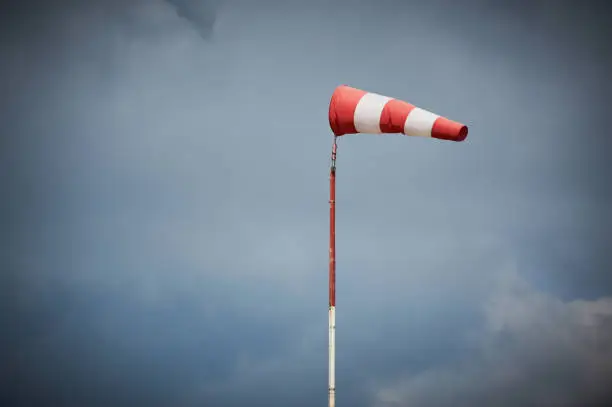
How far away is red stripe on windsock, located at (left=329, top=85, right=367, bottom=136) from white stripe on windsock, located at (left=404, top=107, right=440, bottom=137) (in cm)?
110

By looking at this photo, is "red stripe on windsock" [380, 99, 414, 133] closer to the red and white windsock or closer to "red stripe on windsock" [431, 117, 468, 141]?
the red and white windsock

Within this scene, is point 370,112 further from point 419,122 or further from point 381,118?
point 419,122

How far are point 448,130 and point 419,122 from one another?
0.56 m

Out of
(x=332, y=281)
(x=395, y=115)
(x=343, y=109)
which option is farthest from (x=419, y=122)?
(x=332, y=281)

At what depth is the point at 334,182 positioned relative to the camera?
38.9 ft

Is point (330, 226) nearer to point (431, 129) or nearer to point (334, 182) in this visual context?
point (334, 182)

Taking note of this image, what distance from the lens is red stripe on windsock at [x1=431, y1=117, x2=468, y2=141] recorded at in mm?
10680

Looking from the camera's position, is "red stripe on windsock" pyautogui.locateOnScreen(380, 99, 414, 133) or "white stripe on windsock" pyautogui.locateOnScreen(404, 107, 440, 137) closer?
"white stripe on windsock" pyautogui.locateOnScreen(404, 107, 440, 137)

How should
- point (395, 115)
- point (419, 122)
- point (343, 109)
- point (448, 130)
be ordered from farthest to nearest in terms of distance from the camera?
point (343, 109)
point (395, 115)
point (419, 122)
point (448, 130)

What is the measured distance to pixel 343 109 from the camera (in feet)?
38.9

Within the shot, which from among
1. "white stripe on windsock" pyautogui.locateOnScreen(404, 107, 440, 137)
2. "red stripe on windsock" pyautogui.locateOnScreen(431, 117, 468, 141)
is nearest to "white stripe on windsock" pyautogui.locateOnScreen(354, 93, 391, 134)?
"white stripe on windsock" pyautogui.locateOnScreen(404, 107, 440, 137)

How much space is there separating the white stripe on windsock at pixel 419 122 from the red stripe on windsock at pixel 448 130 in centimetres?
10

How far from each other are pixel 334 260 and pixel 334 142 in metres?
2.25

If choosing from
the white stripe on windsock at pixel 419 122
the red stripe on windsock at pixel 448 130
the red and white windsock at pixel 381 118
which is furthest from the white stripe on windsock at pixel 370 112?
the red stripe on windsock at pixel 448 130
